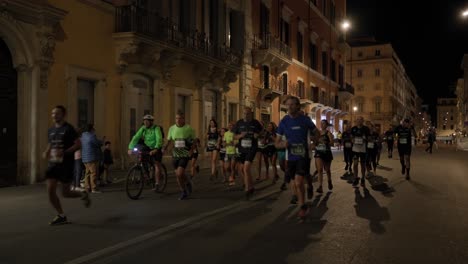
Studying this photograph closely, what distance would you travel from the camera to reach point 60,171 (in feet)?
26.0

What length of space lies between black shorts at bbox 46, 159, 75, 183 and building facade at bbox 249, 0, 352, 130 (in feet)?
67.7

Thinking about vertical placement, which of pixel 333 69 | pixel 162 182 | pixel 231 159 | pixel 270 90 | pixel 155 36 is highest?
pixel 333 69

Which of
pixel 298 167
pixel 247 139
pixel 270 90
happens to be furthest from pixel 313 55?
pixel 298 167

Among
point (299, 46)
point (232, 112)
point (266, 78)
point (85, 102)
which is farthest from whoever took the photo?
point (299, 46)

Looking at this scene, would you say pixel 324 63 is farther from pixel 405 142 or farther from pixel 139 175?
pixel 139 175

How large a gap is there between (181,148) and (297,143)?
3141 millimetres

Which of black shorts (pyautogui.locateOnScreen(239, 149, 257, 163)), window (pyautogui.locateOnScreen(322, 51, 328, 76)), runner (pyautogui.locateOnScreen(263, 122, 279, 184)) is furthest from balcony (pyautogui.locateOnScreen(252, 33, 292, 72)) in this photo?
black shorts (pyautogui.locateOnScreen(239, 149, 257, 163))

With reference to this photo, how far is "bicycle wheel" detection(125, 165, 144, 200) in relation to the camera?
1075 cm

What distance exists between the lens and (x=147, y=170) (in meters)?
11.6

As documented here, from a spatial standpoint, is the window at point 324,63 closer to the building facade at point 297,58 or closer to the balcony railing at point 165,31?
the building facade at point 297,58

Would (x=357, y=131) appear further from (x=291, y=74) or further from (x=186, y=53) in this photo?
(x=291, y=74)

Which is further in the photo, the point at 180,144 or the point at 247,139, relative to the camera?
the point at 247,139

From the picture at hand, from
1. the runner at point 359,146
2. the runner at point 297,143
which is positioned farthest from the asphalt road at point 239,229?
the runner at point 359,146

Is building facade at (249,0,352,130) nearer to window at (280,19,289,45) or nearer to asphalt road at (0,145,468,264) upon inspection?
window at (280,19,289,45)
